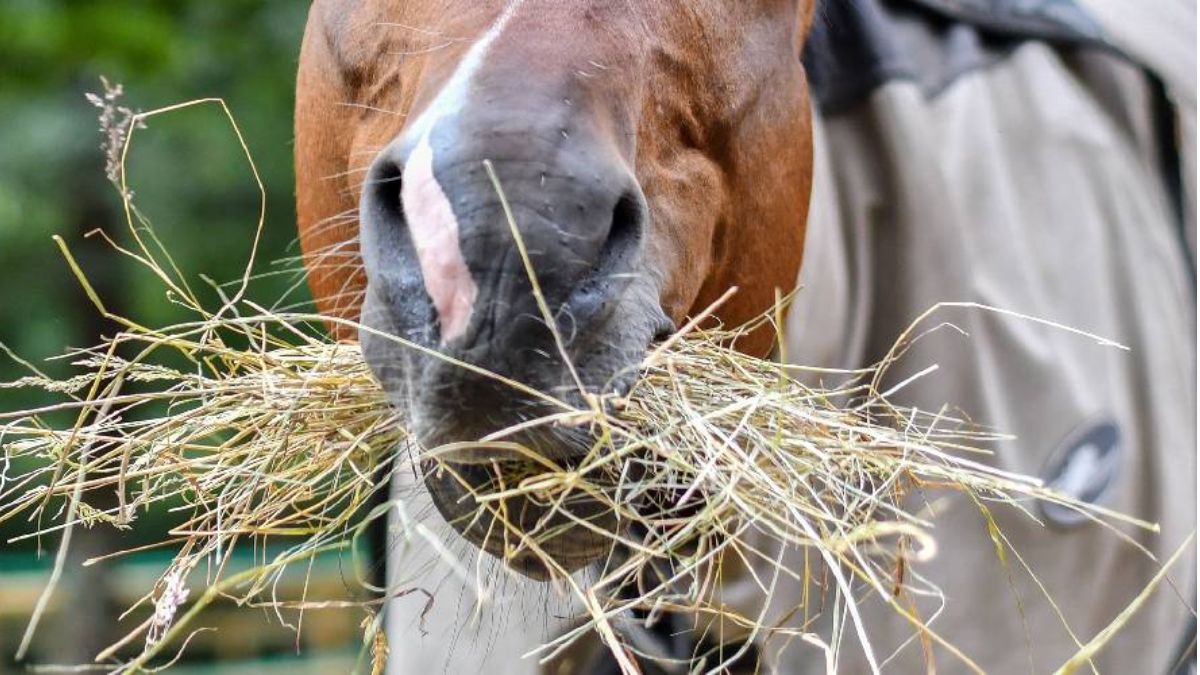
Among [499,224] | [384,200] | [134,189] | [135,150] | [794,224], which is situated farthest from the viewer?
[135,150]

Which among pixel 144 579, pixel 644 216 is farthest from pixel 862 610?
pixel 144 579

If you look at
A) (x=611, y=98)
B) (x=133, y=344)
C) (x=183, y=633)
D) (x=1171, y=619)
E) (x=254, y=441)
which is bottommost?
(x=183, y=633)

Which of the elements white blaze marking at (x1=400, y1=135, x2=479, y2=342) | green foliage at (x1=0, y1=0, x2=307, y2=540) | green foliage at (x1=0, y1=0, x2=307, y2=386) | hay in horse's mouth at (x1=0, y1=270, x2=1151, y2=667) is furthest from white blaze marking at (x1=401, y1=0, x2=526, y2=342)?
green foliage at (x1=0, y1=0, x2=307, y2=386)

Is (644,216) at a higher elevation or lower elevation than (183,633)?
higher

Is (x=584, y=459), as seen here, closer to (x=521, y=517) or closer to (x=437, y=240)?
(x=521, y=517)

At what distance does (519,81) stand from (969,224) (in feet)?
4.46

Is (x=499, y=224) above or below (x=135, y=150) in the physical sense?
above

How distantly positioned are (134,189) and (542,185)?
500 centimetres

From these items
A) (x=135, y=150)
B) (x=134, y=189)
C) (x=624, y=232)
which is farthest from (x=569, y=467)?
(x=135, y=150)

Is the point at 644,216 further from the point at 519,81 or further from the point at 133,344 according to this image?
the point at 133,344

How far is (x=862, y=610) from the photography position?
7.82 feet

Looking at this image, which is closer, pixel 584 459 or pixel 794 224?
pixel 584 459

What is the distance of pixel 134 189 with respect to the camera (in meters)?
5.92

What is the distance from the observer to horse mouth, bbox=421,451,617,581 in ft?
4.66
